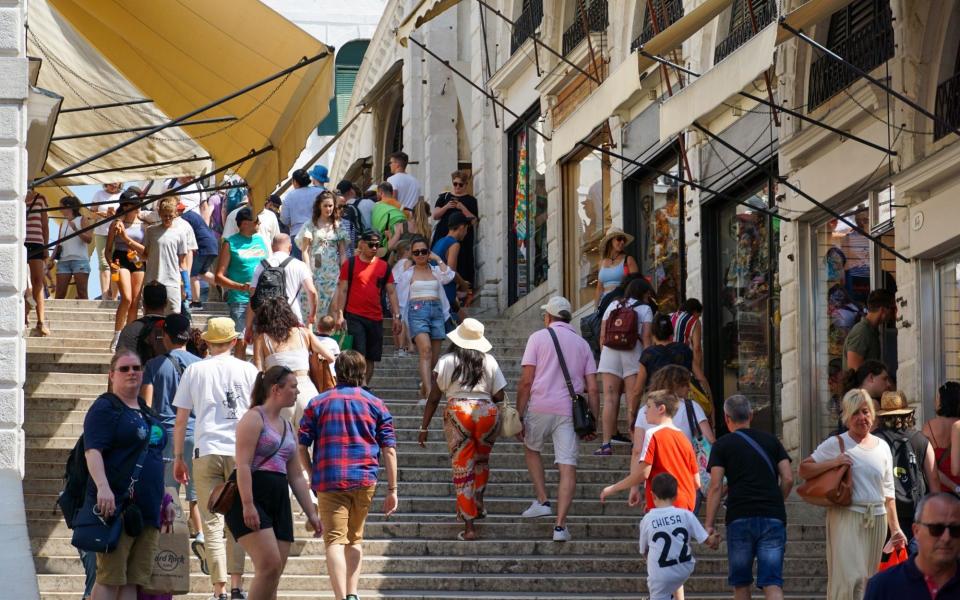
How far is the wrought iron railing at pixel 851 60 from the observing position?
53.0ft

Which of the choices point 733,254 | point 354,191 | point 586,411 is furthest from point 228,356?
point 354,191

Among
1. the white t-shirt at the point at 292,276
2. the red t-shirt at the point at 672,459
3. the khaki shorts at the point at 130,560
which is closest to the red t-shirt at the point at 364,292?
the white t-shirt at the point at 292,276

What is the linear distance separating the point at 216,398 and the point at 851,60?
6758mm

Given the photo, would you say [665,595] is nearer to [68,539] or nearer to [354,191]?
[68,539]

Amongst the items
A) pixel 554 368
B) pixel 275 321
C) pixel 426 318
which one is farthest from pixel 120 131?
pixel 554 368

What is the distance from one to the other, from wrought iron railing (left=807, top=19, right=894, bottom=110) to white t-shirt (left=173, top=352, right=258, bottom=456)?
6.17 metres

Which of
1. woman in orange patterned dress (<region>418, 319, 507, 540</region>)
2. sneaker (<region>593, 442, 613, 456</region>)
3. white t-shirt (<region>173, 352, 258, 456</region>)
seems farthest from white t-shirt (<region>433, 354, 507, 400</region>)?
white t-shirt (<region>173, 352, 258, 456</region>)

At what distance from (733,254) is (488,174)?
27.4 feet

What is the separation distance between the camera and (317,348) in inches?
608

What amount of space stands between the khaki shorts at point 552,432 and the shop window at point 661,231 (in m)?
5.30

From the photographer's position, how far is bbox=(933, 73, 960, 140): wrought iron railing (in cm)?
1504

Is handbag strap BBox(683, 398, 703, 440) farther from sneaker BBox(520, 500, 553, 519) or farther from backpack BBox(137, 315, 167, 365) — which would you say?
backpack BBox(137, 315, 167, 365)

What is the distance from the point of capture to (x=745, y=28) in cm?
1911

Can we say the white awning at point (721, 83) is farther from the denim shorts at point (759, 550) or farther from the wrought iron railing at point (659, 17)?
the wrought iron railing at point (659, 17)
